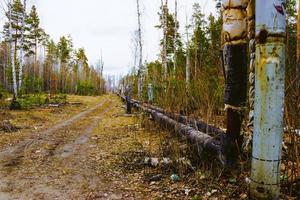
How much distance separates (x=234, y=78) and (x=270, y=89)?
119cm

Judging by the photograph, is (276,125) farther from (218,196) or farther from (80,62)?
(80,62)

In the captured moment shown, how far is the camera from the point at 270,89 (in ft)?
6.26

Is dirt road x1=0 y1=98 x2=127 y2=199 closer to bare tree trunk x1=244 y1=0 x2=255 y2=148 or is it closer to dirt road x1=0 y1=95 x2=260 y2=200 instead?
dirt road x1=0 y1=95 x2=260 y2=200

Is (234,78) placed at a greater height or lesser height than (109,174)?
greater

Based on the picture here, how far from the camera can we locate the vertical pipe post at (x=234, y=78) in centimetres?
298

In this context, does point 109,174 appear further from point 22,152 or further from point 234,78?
point 22,152

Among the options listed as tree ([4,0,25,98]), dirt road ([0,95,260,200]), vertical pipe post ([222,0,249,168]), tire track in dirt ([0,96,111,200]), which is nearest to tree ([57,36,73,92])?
tree ([4,0,25,98])

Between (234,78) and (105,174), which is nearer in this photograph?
(234,78)

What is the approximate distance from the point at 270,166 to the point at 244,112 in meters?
1.29

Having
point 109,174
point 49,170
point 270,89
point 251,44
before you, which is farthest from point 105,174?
point 270,89

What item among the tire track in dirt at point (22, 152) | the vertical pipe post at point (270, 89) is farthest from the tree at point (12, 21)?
the vertical pipe post at point (270, 89)

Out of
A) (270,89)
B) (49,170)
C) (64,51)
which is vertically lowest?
(49,170)

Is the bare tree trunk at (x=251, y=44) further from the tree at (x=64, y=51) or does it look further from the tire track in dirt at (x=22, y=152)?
the tree at (x=64, y=51)

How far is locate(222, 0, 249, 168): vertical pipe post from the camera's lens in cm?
298
